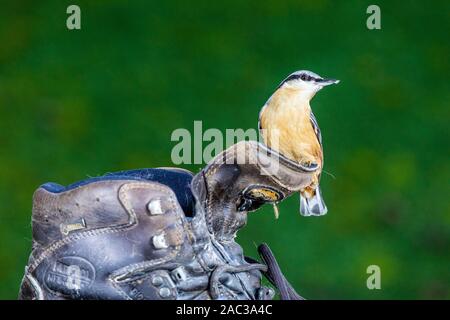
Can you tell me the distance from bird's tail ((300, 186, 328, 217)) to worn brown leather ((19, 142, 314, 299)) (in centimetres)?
37

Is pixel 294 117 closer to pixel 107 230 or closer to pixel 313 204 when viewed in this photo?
pixel 313 204

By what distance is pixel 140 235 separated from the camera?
1117 mm

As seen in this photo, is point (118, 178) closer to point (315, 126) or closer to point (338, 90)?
point (315, 126)

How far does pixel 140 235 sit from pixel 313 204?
1.58ft

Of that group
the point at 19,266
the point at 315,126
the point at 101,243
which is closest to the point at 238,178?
the point at 101,243

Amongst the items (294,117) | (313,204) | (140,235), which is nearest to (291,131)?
(294,117)

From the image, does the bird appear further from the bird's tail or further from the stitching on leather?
the stitching on leather

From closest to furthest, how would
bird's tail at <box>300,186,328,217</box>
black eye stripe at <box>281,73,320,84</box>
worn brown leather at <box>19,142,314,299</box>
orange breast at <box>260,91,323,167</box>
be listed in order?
worn brown leather at <box>19,142,314,299</box> → orange breast at <box>260,91,323,167</box> → black eye stripe at <box>281,73,320,84</box> → bird's tail at <box>300,186,328,217</box>

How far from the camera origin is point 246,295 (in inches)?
46.8

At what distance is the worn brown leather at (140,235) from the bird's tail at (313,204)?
Result: 37 cm

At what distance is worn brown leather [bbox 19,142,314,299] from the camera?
1108 mm

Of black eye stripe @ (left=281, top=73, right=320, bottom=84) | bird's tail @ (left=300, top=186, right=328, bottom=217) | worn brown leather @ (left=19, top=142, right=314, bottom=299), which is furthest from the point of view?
bird's tail @ (left=300, top=186, right=328, bottom=217)

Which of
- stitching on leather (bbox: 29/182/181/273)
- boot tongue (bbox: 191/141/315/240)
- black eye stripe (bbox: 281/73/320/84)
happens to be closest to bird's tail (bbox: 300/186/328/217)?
black eye stripe (bbox: 281/73/320/84)

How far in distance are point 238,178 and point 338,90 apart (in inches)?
71.3
